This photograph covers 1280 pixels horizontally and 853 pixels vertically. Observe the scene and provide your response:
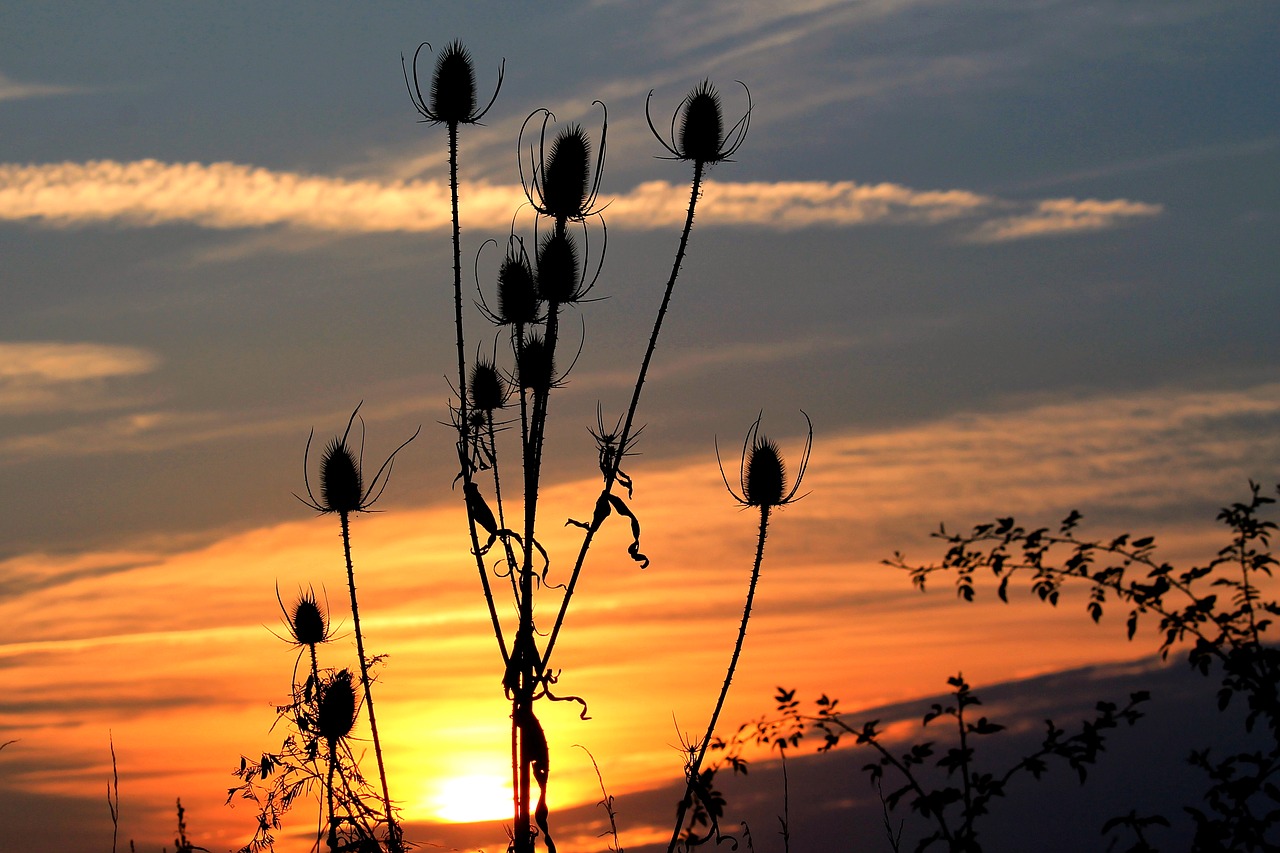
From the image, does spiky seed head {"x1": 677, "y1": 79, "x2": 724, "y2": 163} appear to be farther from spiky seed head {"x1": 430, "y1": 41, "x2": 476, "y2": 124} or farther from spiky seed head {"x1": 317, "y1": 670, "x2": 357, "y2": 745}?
spiky seed head {"x1": 317, "y1": 670, "x2": 357, "y2": 745}

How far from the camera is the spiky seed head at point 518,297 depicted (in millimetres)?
9867

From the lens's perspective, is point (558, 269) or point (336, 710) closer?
point (558, 269)

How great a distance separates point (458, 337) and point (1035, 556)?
3.82 metres

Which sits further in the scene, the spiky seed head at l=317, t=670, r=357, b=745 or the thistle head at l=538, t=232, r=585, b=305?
the spiky seed head at l=317, t=670, r=357, b=745

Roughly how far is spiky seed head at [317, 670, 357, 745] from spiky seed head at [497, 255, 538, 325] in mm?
3494

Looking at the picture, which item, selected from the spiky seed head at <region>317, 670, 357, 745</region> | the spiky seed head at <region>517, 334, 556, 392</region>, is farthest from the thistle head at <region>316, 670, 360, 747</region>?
the spiky seed head at <region>517, 334, 556, 392</region>

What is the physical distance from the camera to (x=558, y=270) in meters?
9.00

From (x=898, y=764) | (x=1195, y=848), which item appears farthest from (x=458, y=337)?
(x=1195, y=848)

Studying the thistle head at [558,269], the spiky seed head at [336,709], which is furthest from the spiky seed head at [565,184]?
the spiky seed head at [336,709]

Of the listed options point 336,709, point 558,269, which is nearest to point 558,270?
point 558,269

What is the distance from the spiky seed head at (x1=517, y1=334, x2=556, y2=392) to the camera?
8.88m

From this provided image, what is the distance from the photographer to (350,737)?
11.1 meters

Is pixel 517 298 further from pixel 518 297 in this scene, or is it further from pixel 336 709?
pixel 336 709

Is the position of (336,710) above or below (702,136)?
below
